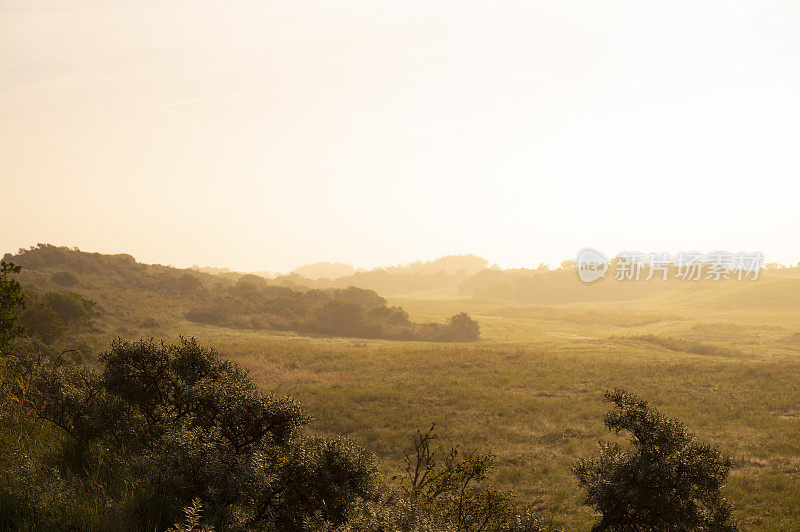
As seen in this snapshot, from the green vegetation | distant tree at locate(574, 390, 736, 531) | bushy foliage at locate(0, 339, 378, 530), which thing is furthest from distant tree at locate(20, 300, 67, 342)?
distant tree at locate(574, 390, 736, 531)

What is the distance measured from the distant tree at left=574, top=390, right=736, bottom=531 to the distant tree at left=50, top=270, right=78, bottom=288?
48058 millimetres

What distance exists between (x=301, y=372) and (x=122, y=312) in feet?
65.2

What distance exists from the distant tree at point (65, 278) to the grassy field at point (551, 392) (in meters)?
11.4

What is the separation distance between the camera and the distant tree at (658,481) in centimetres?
657

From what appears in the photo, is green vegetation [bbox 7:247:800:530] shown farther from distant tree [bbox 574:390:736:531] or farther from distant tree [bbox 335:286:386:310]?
distant tree [bbox 335:286:386:310]

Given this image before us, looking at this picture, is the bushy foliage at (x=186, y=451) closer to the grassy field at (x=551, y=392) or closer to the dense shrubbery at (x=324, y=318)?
the grassy field at (x=551, y=392)

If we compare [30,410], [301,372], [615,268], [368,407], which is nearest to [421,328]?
[301,372]

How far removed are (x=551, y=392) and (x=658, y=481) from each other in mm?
→ 19706

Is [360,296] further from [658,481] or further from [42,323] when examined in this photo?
[658,481]

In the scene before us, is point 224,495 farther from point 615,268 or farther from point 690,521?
point 615,268

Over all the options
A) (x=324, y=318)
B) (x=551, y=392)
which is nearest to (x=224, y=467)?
(x=551, y=392)

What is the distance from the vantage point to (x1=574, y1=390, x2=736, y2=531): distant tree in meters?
6.57

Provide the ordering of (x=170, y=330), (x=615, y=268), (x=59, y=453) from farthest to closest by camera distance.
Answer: (x=615, y=268)
(x=170, y=330)
(x=59, y=453)

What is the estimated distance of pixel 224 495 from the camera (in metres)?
4.98
